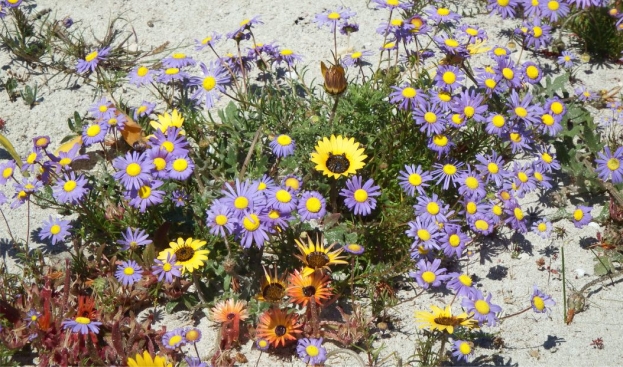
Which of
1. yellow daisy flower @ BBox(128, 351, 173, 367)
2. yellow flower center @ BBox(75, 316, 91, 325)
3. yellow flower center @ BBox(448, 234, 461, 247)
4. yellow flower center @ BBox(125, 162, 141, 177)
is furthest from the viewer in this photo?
yellow flower center @ BBox(448, 234, 461, 247)

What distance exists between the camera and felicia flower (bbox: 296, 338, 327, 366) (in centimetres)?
289

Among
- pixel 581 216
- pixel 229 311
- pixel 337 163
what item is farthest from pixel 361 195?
pixel 581 216

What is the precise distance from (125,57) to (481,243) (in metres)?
2.67

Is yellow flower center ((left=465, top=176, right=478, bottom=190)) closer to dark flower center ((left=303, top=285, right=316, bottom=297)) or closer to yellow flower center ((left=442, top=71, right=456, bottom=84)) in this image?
yellow flower center ((left=442, top=71, right=456, bottom=84))

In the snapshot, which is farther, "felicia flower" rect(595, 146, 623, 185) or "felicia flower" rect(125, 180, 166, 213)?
"felicia flower" rect(595, 146, 623, 185)

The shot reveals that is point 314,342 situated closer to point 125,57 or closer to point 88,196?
point 88,196

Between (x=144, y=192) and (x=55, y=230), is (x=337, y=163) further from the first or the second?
(x=55, y=230)

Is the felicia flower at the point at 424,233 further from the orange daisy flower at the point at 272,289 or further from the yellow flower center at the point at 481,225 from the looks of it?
the orange daisy flower at the point at 272,289

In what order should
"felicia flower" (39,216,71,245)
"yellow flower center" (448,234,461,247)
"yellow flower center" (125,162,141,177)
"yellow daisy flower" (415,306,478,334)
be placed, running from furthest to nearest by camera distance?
"felicia flower" (39,216,71,245) → "yellow flower center" (448,234,461,247) → "yellow flower center" (125,162,141,177) → "yellow daisy flower" (415,306,478,334)

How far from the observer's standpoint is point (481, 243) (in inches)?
144

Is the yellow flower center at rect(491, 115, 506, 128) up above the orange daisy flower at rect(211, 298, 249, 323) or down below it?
above

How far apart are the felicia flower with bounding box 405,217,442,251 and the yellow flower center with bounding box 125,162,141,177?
1.26 m

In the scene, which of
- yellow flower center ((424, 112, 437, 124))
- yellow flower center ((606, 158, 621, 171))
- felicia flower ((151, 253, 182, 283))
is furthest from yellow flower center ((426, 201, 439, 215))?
felicia flower ((151, 253, 182, 283))

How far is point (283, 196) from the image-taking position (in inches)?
122
